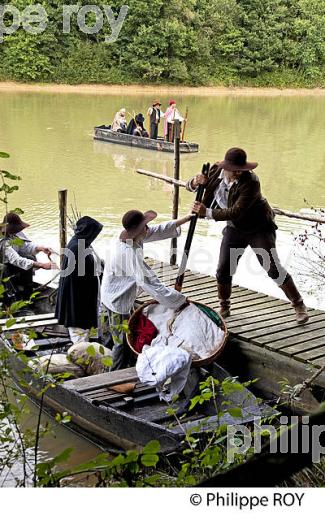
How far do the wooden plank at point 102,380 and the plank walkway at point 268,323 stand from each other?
98 cm

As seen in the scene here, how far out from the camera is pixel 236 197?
557 cm

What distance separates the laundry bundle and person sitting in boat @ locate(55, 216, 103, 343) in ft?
2.06

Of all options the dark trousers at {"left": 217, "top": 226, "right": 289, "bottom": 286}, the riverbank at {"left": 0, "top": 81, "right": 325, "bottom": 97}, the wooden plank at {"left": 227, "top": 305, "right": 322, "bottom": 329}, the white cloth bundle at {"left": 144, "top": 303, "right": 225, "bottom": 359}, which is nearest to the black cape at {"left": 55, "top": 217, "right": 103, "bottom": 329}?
the white cloth bundle at {"left": 144, "top": 303, "right": 225, "bottom": 359}

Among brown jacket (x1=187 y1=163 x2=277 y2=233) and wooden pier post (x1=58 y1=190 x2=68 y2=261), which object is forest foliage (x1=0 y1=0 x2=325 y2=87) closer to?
wooden pier post (x1=58 y1=190 x2=68 y2=261)

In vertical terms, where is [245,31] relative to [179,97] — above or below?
above

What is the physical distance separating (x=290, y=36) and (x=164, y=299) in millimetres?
39105

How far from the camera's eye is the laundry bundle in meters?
5.08

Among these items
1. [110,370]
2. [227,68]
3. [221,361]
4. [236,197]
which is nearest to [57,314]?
A: [110,370]

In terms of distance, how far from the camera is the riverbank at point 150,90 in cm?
3428

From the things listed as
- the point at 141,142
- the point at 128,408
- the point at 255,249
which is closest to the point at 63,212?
the point at 255,249

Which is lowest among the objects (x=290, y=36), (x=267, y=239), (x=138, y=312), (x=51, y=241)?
(x=51, y=241)

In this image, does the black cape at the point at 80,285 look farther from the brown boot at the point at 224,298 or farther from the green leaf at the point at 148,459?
the green leaf at the point at 148,459

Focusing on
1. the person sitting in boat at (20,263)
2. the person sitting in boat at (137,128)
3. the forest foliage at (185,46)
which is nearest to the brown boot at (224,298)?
the person sitting in boat at (20,263)

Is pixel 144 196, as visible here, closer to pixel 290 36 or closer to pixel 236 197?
pixel 236 197
